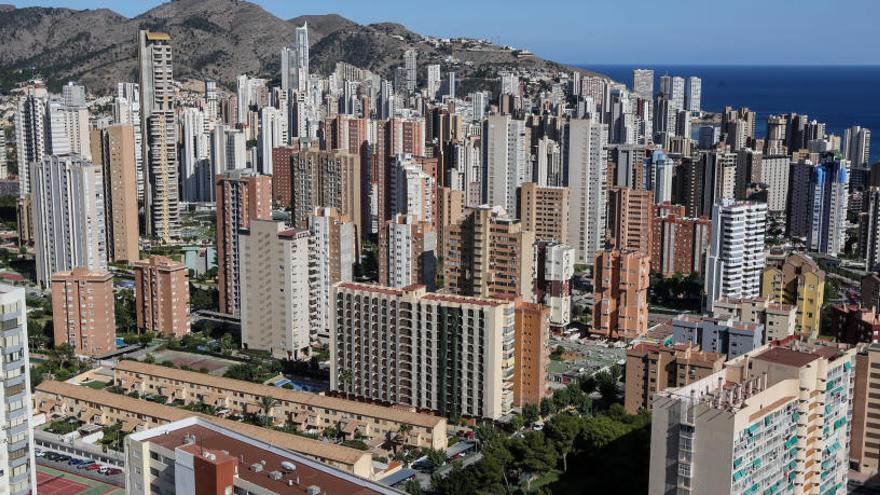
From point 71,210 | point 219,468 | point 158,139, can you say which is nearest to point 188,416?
point 219,468

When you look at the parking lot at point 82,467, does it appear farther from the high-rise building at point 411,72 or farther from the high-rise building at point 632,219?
the high-rise building at point 411,72

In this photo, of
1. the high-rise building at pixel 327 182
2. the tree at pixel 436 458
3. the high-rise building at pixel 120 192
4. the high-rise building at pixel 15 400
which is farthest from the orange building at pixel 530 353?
the high-rise building at pixel 120 192

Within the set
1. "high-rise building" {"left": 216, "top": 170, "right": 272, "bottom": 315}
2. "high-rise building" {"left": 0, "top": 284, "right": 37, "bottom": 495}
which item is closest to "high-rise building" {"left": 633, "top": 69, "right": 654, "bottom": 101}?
"high-rise building" {"left": 216, "top": 170, "right": 272, "bottom": 315}

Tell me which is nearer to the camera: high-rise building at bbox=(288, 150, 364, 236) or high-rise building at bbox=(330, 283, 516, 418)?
high-rise building at bbox=(330, 283, 516, 418)

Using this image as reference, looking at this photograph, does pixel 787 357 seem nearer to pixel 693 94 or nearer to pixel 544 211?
pixel 544 211

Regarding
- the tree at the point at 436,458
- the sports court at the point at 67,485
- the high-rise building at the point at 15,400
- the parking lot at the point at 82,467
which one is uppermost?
the high-rise building at the point at 15,400

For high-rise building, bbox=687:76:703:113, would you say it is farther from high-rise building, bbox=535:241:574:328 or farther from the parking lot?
the parking lot
